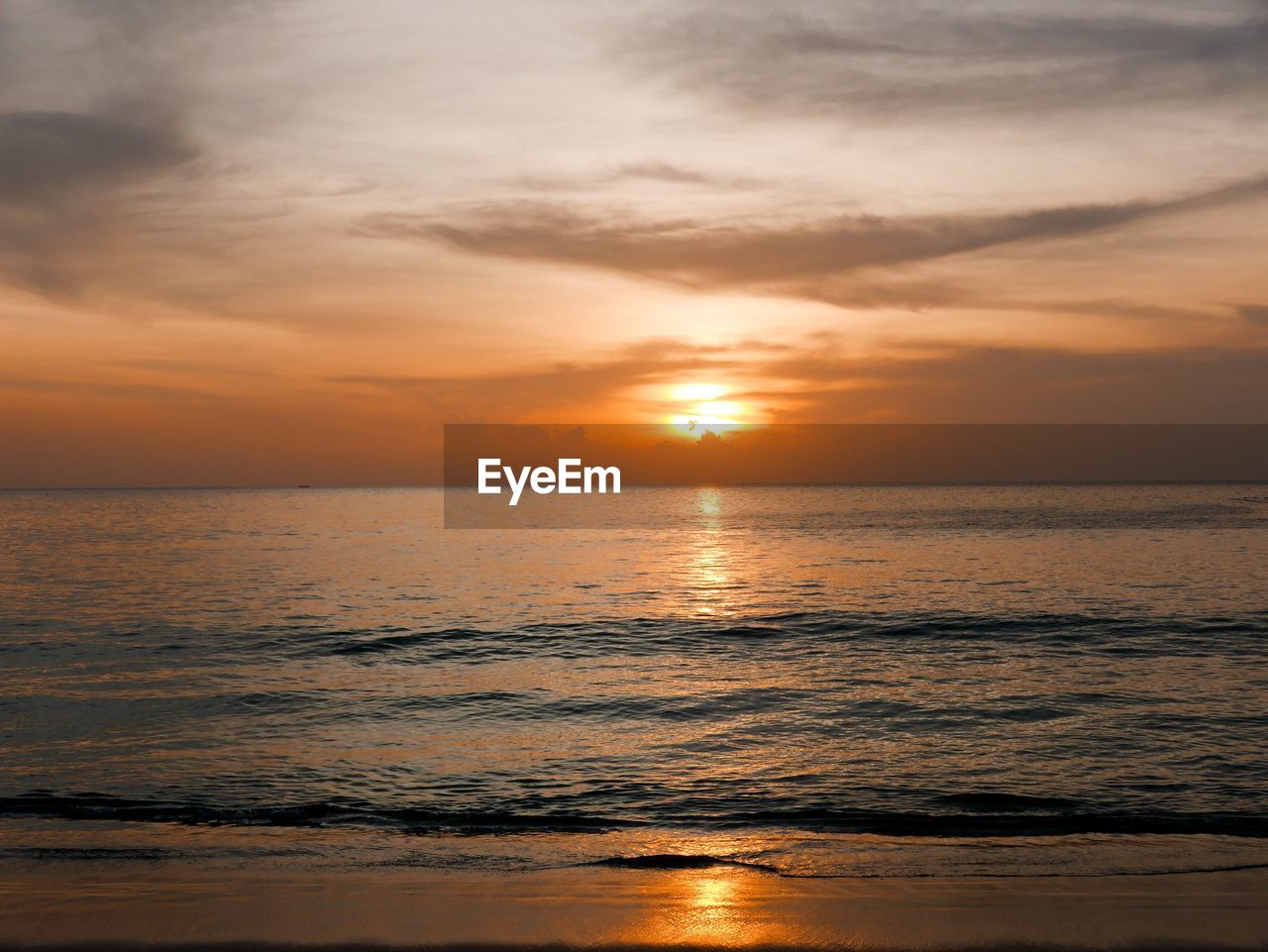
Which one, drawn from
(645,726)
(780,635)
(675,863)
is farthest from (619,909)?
(780,635)

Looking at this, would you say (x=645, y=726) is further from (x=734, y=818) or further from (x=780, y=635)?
(x=780, y=635)

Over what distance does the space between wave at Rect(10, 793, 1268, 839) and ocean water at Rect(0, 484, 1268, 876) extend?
0.06 m

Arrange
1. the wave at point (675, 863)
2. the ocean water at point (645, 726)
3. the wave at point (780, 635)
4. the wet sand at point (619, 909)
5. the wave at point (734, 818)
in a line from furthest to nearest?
the wave at point (780, 635), the wave at point (734, 818), the ocean water at point (645, 726), the wave at point (675, 863), the wet sand at point (619, 909)

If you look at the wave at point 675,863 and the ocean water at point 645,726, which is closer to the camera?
the wave at point 675,863

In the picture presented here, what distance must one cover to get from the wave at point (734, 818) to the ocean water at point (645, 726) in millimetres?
60

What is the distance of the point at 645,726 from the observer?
19.7 m

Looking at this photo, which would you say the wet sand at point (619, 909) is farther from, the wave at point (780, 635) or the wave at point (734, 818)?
the wave at point (780, 635)

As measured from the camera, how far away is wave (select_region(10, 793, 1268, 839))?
41.7ft

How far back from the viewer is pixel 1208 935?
8281 millimetres

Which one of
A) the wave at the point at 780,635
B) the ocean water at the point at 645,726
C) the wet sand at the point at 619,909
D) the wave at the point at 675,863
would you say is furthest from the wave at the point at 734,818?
the wave at the point at 780,635

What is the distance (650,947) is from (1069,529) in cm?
9779

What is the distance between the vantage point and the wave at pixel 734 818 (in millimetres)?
12703

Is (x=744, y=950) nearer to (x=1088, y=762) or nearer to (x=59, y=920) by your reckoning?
(x=59, y=920)

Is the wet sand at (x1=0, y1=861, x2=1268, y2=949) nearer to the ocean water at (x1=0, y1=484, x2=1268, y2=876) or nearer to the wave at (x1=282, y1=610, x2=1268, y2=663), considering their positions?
the ocean water at (x1=0, y1=484, x2=1268, y2=876)
